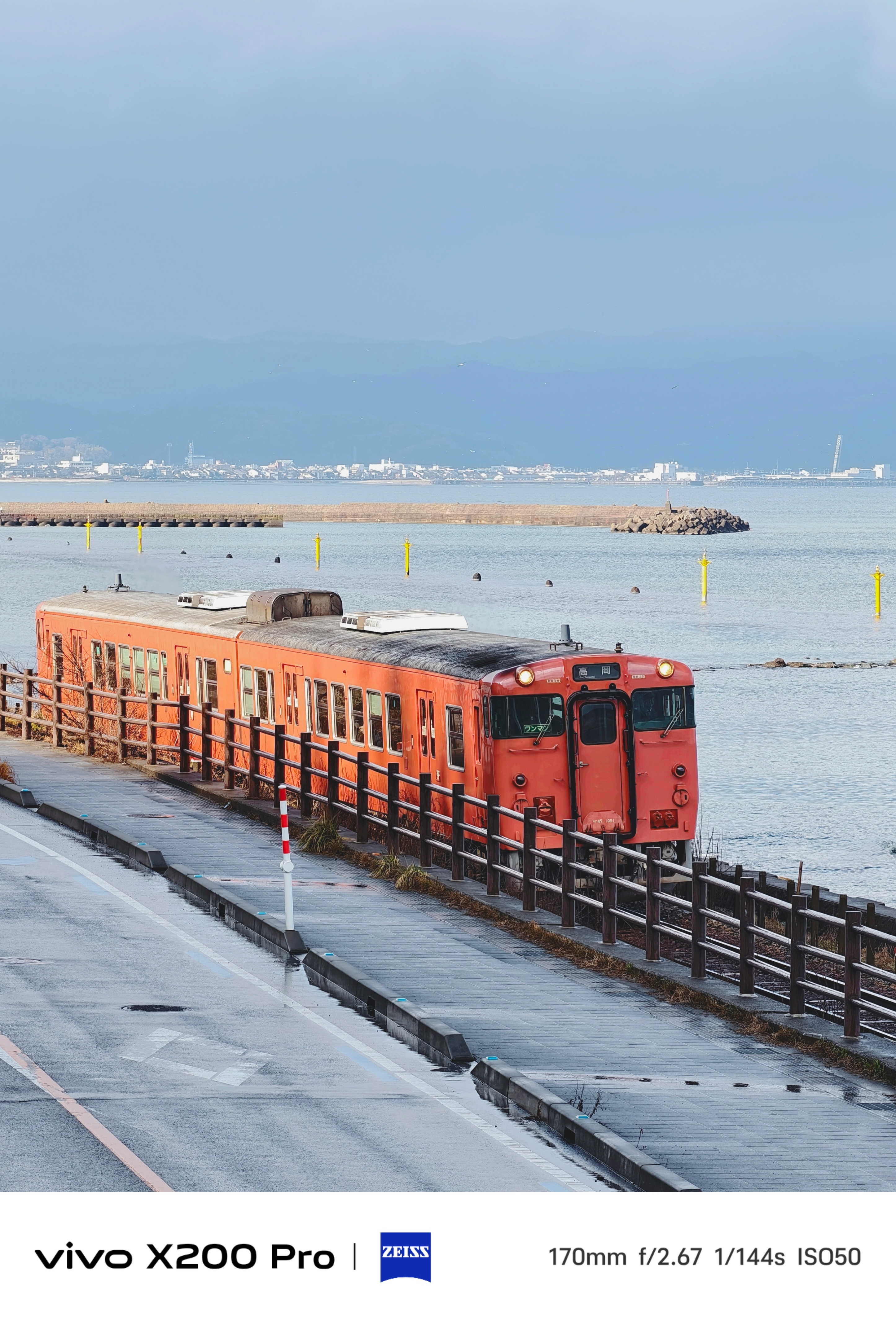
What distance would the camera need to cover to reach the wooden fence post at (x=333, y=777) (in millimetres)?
23203

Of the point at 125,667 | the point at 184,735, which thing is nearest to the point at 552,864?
the point at 184,735

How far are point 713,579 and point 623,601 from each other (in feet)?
80.9

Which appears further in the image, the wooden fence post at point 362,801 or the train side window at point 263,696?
the train side window at point 263,696

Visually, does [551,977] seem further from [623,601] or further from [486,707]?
[623,601]

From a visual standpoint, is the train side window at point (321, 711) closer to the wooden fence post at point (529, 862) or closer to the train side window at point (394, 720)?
the train side window at point (394, 720)

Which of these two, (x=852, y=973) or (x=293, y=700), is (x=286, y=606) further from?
(x=852, y=973)

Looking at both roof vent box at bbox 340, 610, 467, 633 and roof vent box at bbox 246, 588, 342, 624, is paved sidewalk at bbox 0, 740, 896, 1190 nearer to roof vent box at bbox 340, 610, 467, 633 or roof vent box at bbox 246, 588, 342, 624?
roof vent box at bbox 340, 610, 467, 633

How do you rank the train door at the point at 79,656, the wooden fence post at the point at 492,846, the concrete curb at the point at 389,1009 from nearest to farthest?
the concrete curb at the point at 389,1009
the wooden fence post at the point at 492,846
the train door at the point at 79,656

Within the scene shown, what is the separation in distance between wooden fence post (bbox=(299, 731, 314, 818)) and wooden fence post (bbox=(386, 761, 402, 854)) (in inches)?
85.4

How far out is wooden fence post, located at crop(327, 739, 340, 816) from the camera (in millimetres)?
23203

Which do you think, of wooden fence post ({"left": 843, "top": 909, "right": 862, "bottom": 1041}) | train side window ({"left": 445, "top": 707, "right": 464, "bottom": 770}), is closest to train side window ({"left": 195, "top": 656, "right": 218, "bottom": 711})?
train side window ({"left": 445, "top": 707, "right": 464, "bottom": 770})

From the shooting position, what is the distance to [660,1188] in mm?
10094
